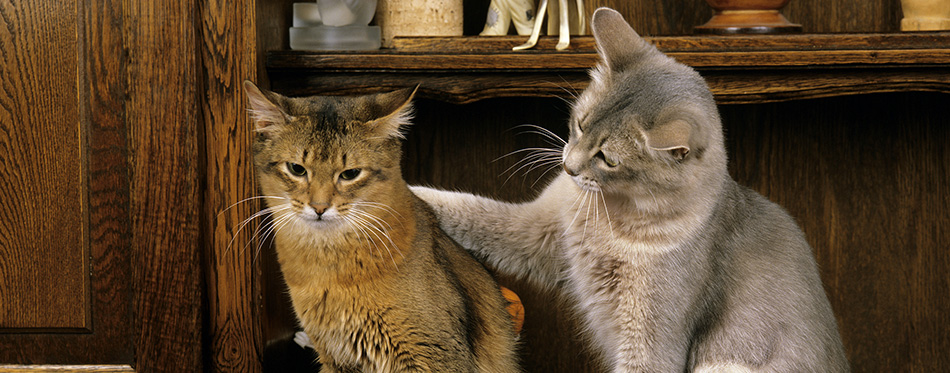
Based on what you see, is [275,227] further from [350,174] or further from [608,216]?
[608,216]

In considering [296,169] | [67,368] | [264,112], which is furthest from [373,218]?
[67,368]

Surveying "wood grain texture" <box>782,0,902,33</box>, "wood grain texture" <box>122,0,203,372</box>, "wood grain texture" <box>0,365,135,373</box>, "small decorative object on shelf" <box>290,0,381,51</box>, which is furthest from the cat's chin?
"wood grain texture" <box>0,365,135,373</box>

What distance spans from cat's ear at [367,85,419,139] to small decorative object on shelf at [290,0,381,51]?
271 millimetres

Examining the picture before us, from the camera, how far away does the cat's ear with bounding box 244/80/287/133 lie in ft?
4.30

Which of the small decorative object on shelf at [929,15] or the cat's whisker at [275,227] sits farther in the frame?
the small decorative object on shelf at [929,15]

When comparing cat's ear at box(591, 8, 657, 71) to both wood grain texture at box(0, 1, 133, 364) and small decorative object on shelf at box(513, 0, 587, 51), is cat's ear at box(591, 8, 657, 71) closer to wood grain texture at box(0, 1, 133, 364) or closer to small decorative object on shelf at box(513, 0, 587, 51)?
small decorative object on shelf at box(513, 0, 587, 51)

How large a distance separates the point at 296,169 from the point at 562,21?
59 centimetres

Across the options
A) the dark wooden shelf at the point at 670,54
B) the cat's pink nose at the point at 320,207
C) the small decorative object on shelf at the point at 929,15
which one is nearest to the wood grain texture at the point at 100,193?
the dark wooden shelf at the point at 670,54

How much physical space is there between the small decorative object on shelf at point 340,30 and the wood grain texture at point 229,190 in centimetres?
17

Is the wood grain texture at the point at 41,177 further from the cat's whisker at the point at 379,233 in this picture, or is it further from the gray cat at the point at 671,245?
the gray cat at the point at 671,245

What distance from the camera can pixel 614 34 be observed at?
1.38 metres

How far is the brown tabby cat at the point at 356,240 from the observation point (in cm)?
134

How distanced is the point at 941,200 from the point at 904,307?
27 centimetres

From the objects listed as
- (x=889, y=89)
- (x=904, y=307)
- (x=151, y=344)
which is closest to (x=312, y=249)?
(x=151, y=344)
